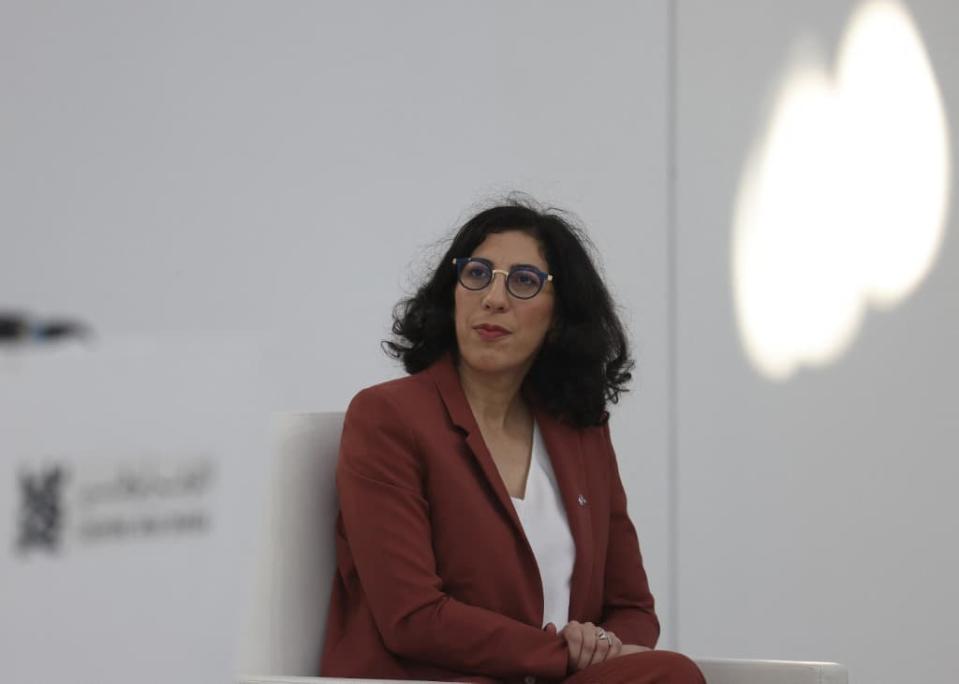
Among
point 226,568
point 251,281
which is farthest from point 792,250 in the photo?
point 226,568

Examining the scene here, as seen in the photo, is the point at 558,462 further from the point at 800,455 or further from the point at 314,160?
the point at 800,455

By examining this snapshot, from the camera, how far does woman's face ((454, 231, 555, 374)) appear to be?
242cm

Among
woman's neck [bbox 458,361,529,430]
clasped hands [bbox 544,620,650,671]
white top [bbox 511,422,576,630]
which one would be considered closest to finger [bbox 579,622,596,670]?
clasped hands [bbox 544,620,650,671]

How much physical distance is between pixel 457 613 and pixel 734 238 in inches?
98.6

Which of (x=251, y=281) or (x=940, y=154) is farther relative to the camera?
(x=940, y=154)

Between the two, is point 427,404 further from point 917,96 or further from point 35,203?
point 917,96

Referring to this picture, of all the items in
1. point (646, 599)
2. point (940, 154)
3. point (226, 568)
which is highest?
point (940, 154)

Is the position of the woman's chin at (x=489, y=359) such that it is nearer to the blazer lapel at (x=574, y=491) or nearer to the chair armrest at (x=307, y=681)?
the blazer lapel at (x=574, y=491)

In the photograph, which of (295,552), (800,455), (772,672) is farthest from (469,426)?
(800,455)

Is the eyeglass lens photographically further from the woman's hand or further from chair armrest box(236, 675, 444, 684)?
chair armrest box(236, 675, 444, 684)

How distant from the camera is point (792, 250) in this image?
451 centimetres

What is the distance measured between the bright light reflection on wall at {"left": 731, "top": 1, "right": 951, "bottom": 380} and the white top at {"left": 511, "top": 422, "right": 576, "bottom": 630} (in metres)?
2.16

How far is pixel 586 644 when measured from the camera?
2240 millimetres

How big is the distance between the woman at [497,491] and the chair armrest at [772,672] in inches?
5.3
